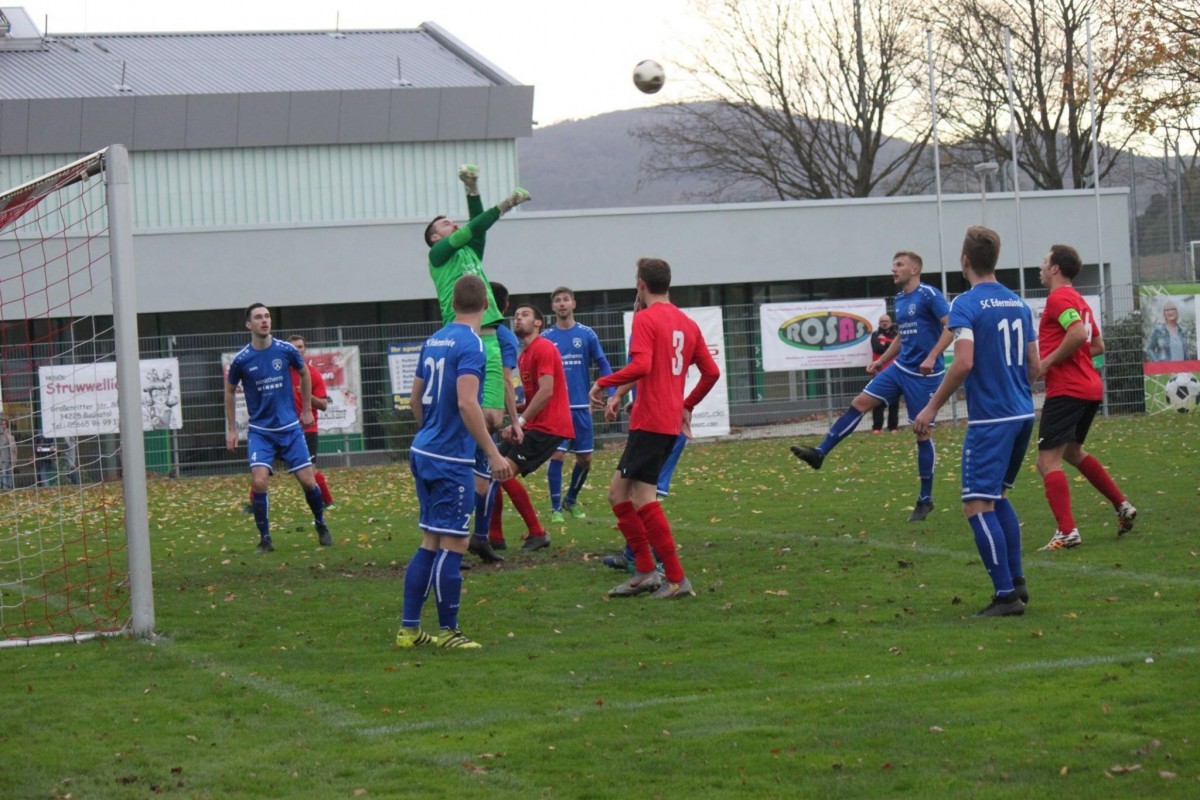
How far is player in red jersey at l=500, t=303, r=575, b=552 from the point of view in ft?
35.0

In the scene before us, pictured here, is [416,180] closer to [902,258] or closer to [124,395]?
[902,258]

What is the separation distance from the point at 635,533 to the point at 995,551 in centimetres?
225

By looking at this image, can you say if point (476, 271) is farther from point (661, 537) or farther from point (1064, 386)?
point (1064, 386)

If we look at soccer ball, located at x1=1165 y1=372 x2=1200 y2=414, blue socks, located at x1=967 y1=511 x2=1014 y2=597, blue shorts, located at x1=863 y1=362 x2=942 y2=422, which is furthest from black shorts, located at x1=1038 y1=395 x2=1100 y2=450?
soccer ball, located at x1=1165 y1=372 x2=1200 y2=414

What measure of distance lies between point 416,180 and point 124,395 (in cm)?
2766

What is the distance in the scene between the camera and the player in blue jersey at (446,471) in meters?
7.34

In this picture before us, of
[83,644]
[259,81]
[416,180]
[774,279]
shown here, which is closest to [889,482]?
[83,644]

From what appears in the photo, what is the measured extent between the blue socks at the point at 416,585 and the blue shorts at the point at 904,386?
5.54 metres

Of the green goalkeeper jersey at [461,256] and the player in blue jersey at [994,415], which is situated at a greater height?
the green goalkeeper jersey at [461,256]

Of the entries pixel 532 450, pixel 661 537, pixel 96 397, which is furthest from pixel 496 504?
pixel 96 397

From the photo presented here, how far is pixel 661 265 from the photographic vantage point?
848 cm

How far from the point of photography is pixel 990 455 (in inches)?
297

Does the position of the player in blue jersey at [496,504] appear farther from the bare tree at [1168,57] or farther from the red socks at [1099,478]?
the bare tree at [1168,57]

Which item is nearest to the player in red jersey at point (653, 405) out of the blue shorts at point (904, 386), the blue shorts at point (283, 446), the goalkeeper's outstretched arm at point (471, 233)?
the goalkeeper's outstretched arm at point (471, 233)
